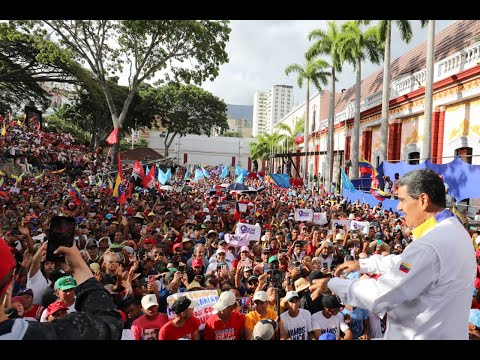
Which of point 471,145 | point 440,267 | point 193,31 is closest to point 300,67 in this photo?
point 193,31

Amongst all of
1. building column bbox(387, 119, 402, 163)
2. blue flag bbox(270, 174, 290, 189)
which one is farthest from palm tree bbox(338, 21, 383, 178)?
blue flag bbox(270, 174, 290, 189)

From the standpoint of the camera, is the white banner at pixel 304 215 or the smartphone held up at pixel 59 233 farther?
the white banner at pixel 304 215

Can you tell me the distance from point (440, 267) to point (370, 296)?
0.36 meters

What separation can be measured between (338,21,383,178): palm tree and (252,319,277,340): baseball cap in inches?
830

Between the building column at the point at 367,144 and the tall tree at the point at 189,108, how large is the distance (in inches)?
1037

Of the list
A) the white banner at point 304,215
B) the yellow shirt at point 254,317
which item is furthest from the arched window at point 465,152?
the yellow shirt at point 254,317

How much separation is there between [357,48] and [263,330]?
75.9ft

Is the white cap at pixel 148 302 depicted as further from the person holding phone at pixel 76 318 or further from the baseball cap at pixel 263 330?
the person holding phone at pixel 76 318

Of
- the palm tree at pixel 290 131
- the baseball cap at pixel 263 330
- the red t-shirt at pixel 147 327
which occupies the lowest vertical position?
the red t-shirt at pixel 147 327

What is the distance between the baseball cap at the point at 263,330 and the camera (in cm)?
416

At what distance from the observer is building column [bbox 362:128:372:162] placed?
2804cm

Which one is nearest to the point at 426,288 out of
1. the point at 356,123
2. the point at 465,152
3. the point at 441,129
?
the point at 465,152
